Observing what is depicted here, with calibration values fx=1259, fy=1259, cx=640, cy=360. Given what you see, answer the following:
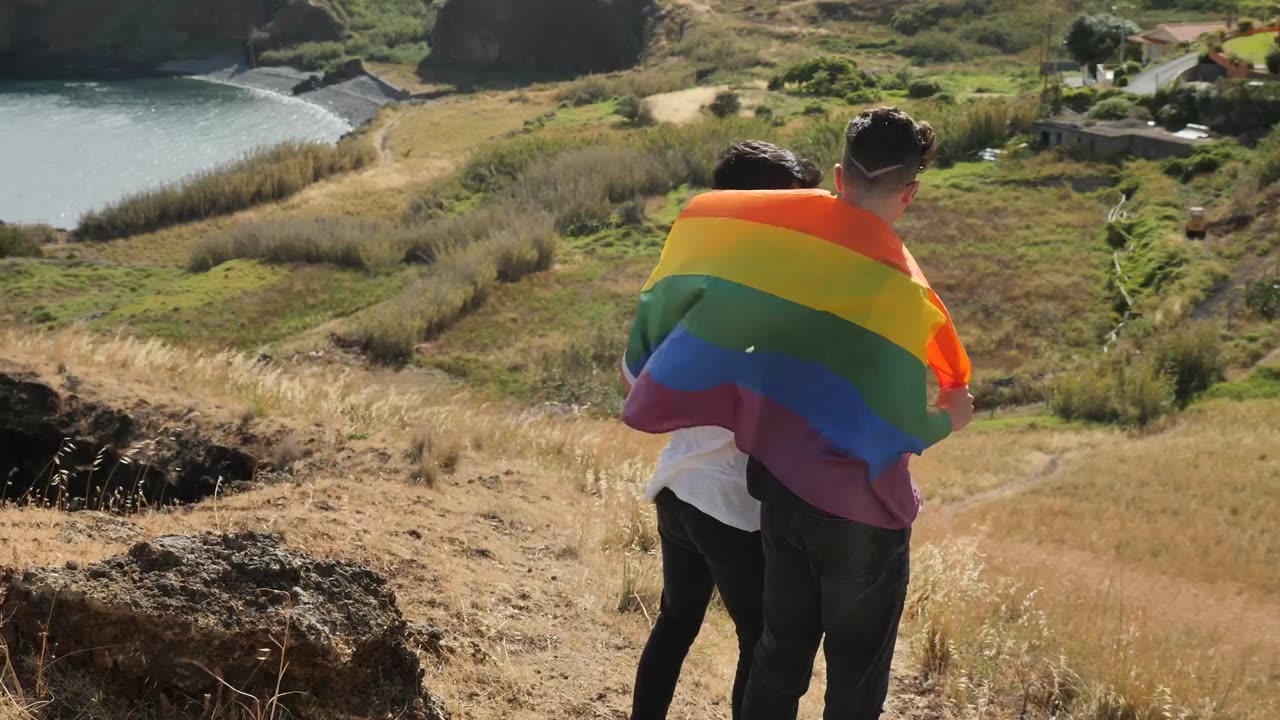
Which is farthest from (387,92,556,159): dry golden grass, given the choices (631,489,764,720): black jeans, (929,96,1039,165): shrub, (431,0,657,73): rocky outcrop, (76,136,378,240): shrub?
(631,489,764,720): black jeans

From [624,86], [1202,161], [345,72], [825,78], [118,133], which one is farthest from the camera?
[345,72]

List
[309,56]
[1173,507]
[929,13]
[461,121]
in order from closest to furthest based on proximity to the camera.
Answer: [1173,507]
[461,121]
[929,13]
[309,56]

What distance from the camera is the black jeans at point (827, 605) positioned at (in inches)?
124

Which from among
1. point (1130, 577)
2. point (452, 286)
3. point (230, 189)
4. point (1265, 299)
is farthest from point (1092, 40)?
point (1130, 577)

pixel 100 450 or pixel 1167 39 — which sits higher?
pixel 100 450

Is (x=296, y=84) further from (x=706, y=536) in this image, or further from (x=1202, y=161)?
(x=706, y=536)

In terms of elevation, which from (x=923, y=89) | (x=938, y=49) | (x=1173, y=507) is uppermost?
(x=1173, y=507)

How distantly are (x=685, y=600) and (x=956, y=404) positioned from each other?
94 cm

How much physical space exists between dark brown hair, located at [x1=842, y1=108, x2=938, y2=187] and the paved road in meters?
39.1

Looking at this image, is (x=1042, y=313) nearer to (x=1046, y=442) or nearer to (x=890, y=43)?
(x=1046, y=442)

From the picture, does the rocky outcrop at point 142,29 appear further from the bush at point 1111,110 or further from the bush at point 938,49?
the bush at point 1111,110

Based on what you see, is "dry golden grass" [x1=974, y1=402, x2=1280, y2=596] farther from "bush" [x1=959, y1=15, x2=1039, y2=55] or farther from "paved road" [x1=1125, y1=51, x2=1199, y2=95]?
"bush" [x1=959, y1=15, x2=1039, y2=55]

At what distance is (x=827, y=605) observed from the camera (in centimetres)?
321

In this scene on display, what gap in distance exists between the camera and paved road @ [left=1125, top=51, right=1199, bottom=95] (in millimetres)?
39625
